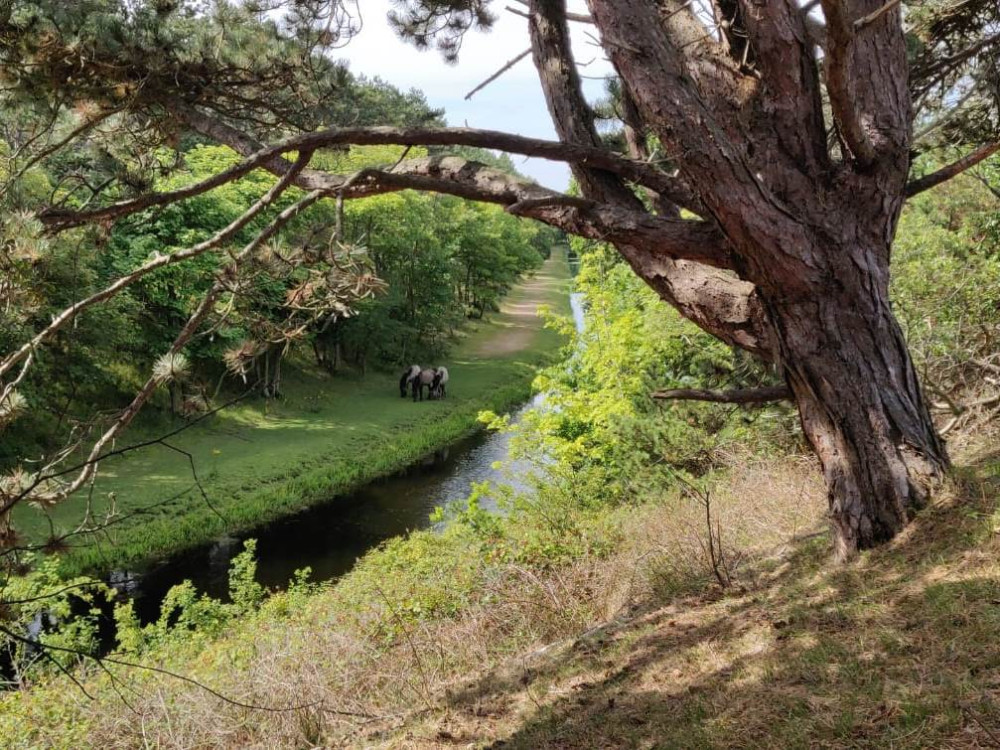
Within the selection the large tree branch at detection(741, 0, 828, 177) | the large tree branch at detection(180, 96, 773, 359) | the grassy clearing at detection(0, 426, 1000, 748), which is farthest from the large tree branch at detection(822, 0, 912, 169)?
the grassy clearing at detection(0, 426, 1000, 748)

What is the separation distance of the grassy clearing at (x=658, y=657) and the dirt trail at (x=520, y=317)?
62.4ft

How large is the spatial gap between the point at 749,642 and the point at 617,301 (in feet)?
36.6

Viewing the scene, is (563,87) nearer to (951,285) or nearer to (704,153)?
(704,153)

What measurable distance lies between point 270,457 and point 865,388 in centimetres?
1688

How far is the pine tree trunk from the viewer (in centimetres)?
421

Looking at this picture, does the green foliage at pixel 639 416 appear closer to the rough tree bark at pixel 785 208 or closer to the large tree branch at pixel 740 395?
the large tree branch at pixel 740 395

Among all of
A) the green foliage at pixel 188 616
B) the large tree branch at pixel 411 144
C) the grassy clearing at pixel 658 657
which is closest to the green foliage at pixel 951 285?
the grassy clearing at pixel 658 657

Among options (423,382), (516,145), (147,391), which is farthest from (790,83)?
(423,382)

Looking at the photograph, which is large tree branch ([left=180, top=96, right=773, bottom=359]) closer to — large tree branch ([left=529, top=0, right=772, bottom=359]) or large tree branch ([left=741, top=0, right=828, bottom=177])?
large tree branch ([left=529, top=0, right=772, bottom=359])

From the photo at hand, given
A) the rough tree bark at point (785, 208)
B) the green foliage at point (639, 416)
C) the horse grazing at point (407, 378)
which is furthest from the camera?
the horse grazing at point (407, 378)

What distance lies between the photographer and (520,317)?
156 feet

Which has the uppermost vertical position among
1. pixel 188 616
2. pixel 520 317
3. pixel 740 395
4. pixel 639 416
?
pixel 520 317

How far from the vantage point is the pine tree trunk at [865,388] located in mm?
4215

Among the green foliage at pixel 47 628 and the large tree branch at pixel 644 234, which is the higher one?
the large tree branch at pixel 644 234
